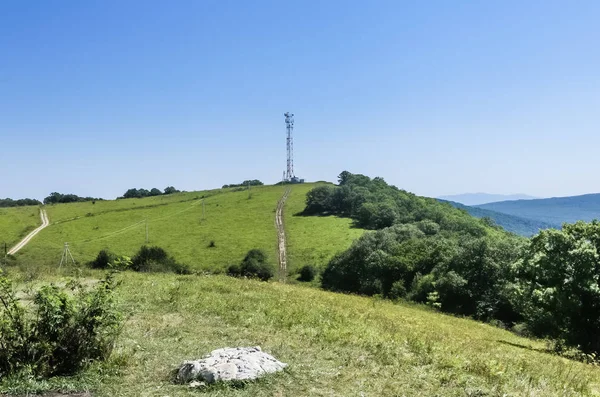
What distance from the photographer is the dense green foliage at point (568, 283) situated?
23781mm

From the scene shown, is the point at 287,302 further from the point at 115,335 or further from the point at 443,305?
the point at 443,305

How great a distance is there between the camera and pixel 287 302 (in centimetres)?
1836

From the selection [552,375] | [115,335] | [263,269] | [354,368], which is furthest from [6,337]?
[263,269]

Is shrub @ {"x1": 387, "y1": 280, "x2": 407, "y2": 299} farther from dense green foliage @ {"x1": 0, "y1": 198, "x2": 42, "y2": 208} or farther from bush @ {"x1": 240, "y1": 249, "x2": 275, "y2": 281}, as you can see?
dense green foliage @ {"x1": 0, "y1": 198, "x2": 42, "y2": 208}

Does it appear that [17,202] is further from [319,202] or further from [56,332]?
[56,332]

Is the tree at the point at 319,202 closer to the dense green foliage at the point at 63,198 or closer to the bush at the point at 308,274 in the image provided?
the bush at the point at 308,274

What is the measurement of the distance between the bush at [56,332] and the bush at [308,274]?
73.0 metres

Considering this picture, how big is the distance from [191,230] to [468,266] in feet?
225

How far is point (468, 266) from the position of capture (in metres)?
60.3

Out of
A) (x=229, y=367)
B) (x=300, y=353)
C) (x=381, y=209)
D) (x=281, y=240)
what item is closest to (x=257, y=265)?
(x=281, y=240)

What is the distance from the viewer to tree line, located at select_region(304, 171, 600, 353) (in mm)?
24422

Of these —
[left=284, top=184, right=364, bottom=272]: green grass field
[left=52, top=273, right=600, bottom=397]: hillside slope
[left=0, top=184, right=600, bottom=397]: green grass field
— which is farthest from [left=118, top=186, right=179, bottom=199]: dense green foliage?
[left=52, top=273, right=600, bottom=397]: hillside slope

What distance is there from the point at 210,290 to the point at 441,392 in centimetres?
1431

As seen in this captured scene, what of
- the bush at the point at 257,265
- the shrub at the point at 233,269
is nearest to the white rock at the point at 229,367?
the bush at the point at 257,265
